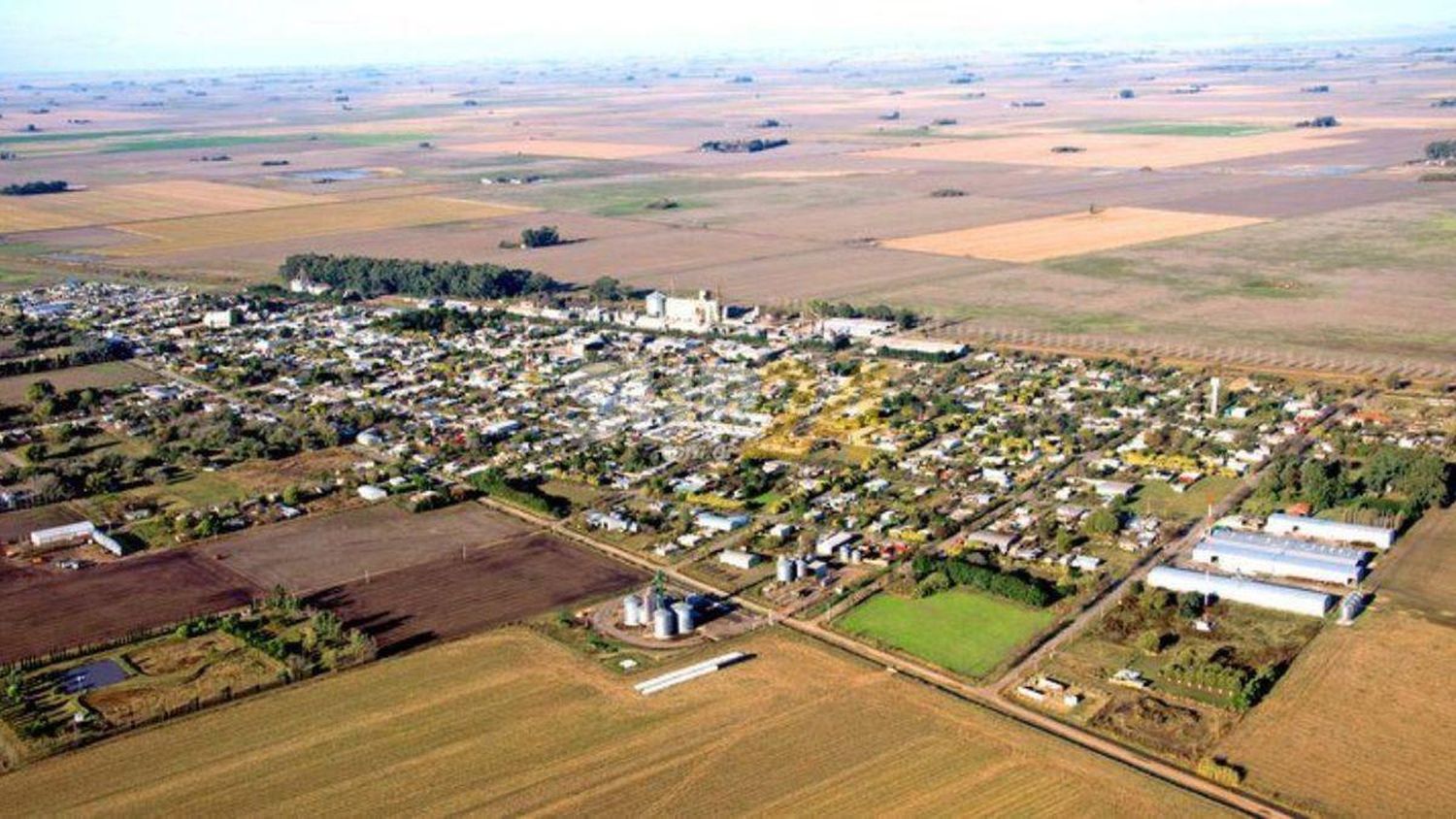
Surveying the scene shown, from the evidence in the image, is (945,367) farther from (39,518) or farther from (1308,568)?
(39,518)

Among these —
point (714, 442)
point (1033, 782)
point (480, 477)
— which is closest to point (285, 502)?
point (480, 477)

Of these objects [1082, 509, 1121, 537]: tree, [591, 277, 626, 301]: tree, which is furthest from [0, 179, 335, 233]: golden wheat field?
[1082, 509, 1121, 537]: tree

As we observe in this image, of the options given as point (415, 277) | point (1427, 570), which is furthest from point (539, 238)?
point (1427, 570)

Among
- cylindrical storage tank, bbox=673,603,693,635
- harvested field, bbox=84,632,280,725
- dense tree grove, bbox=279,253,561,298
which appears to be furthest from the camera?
dense tree grove, bbox=279,253,561,298

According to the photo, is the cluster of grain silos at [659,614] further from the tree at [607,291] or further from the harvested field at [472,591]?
the tree at [607,291]

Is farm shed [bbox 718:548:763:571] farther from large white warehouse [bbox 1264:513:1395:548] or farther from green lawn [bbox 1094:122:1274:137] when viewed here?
green lawn [bbox 1094:122:1274:137]

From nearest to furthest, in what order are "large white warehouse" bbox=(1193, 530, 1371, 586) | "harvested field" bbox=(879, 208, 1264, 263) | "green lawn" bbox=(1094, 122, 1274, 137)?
"large white warehouse" bbox=(1193, 530, 1371, 586) → "harvested field" bbox=(879, 208, 1264, 263) → "green lawn" bbox=(1094, 122, 1274, 137)
